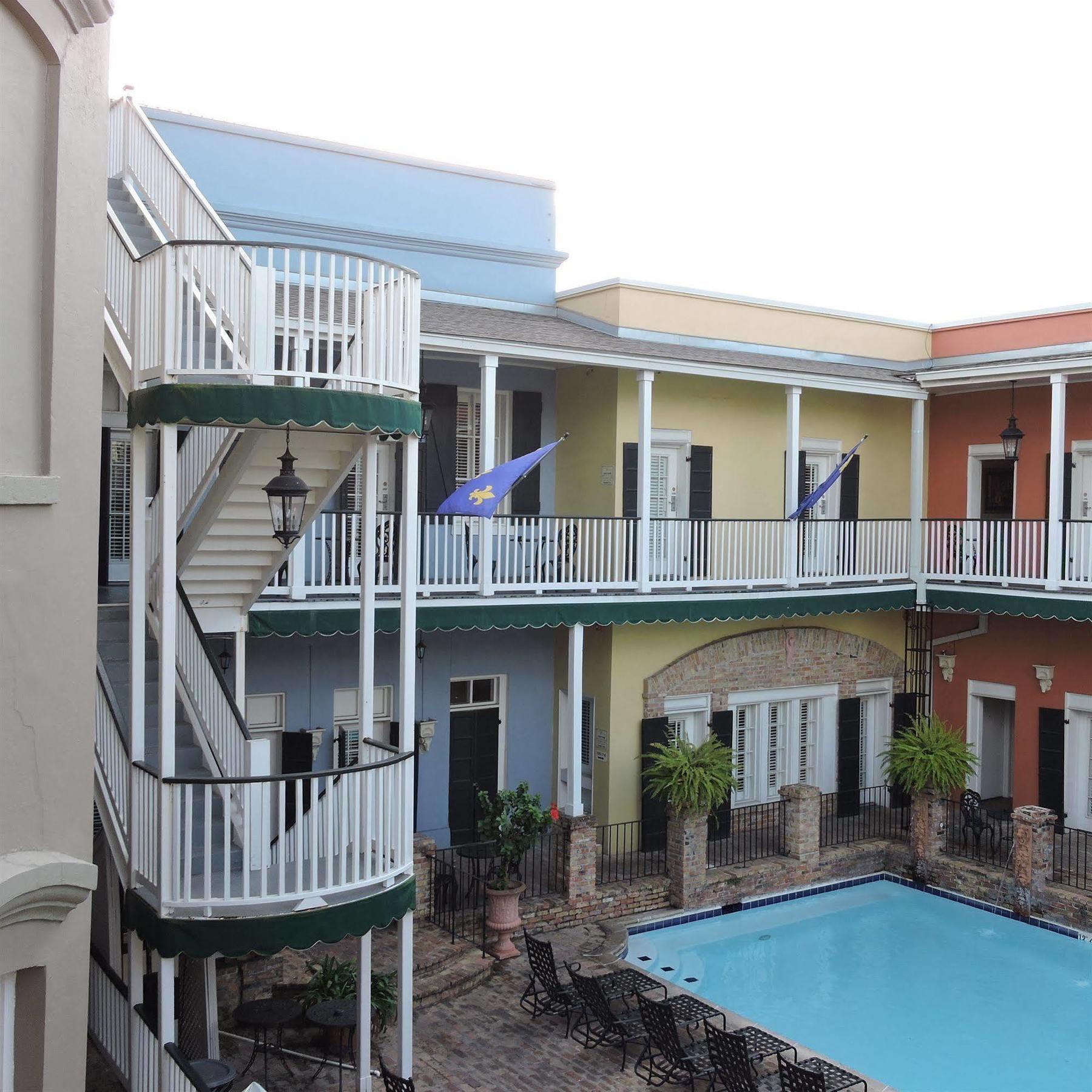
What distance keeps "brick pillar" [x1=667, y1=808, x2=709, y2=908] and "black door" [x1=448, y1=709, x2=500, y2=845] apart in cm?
267

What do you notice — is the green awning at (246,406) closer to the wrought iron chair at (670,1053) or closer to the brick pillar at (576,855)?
the wrought iron chair at (670,1053)

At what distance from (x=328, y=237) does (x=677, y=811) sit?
9.12 m

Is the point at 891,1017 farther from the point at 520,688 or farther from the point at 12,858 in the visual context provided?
the point at 12,858

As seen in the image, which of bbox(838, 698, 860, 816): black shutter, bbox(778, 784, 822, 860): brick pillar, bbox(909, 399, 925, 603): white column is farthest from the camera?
bbox(838, 698, 860, 816): black shutter

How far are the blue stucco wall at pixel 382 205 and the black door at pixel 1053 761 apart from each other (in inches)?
392

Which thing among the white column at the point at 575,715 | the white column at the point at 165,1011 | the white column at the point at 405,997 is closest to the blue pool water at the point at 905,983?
the white column at the point at 575,715

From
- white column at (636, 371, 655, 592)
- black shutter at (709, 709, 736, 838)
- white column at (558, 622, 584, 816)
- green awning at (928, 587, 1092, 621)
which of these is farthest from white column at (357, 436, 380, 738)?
green awning at (928, 587, 1092, 621)

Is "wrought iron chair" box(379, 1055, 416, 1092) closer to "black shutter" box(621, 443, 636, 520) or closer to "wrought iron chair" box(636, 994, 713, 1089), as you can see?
"wrought iron chair" box(636, 994, 713, 1089)

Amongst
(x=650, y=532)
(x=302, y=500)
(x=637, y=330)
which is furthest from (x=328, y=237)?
(x=302, y=500)

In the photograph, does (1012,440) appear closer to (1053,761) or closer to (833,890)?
(1053,761)

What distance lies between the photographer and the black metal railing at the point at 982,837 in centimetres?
1658

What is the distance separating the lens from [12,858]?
5191 mm

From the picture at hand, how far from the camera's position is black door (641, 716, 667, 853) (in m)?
16.5

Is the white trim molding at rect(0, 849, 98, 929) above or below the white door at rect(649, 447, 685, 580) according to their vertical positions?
below
